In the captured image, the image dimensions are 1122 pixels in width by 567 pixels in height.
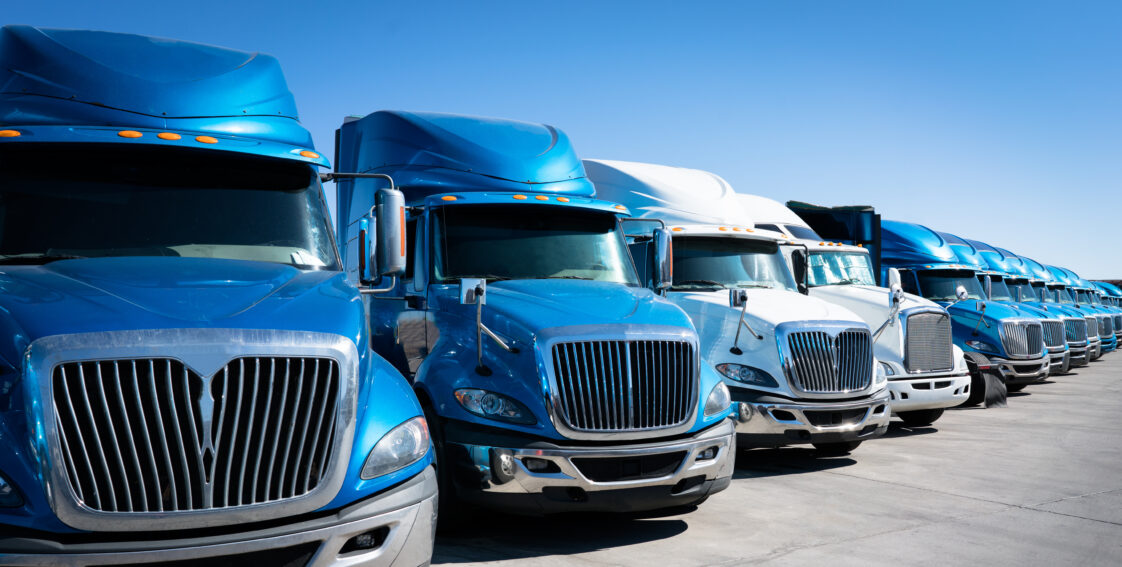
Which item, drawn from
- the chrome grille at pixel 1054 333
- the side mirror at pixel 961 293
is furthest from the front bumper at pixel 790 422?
the chrome grille at pixel 1054 333

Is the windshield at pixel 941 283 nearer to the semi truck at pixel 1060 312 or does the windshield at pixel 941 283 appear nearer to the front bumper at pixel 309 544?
the semi truck at pixel 1060 312

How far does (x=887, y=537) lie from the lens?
6516 mm

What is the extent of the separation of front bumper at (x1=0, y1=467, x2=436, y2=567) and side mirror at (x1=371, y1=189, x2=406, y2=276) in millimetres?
1633

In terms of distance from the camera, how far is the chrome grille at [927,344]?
11.7 metres

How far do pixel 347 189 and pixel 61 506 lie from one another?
18.3 ft

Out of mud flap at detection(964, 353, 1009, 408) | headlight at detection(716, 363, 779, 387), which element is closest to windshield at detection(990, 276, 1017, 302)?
mud flap at detection(964, 353, 1009, 408)

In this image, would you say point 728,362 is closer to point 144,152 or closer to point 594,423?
point 594,423

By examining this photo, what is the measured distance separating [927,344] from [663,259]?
17.4 ft

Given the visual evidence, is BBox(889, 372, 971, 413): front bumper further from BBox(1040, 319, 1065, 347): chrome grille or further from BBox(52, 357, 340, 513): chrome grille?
BBox(1040, 319, 1065, 347): chrome grille

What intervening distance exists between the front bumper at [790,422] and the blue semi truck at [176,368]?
15.9 feet

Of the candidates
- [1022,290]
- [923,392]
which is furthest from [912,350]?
[1022,290]

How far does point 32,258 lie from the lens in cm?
467

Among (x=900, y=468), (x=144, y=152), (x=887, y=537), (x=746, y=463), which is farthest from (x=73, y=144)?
(x=900, y=468)

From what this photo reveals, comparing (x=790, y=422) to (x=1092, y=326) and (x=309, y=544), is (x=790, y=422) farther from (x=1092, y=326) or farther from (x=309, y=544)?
(x=1092, y=326)
